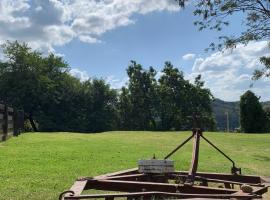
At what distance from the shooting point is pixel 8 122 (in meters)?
22.2

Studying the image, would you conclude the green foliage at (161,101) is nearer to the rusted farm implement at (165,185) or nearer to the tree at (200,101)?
the tree at (200,101)

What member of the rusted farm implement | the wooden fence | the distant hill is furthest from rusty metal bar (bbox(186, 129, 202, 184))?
the distant hill

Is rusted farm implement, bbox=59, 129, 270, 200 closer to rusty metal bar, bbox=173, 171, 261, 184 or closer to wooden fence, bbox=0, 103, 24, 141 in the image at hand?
rusty metal bar, bbox=173, 171, 261, 184

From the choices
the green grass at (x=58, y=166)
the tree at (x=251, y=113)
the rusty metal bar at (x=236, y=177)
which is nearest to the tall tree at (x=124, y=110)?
the tree at (x=251, y=113)

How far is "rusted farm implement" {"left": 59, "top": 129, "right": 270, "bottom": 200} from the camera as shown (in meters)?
5.08

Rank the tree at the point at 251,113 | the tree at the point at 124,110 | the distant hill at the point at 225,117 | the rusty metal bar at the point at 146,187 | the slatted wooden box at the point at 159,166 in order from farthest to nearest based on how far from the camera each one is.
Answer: the distant hill at the point at 225,117
the tree at the point at 124,110
the tree at the point at 251,113
the slatted wooden box at the point at 159,166
the rusty metal bar at the point at 146,187

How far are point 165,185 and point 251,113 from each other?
40993mm

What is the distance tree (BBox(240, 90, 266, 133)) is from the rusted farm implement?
127ft

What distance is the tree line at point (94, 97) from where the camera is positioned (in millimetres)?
55906

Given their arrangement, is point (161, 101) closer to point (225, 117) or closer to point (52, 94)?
point (52, 94)

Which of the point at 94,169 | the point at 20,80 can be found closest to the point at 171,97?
the point at 20,80

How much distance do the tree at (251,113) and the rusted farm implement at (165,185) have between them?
38.9 metres

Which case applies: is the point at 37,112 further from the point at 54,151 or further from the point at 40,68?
the point at 54,151

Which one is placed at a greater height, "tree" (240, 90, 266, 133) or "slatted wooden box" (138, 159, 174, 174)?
"tree" (240, 90, 266, 133)
